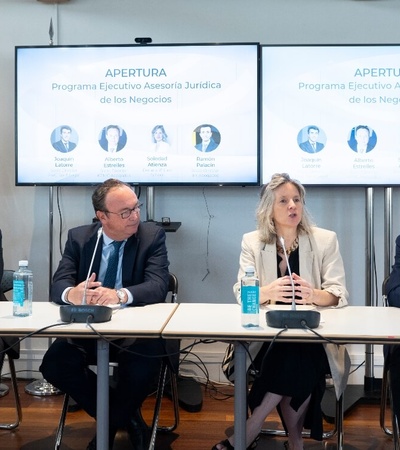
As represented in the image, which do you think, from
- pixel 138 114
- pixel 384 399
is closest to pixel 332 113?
pixel 138 114

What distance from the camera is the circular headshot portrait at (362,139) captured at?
4.41 metres

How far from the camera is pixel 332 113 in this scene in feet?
14.5

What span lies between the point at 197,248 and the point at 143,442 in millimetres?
1732

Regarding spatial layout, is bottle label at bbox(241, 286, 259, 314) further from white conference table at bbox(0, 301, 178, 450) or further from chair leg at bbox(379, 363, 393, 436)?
chair leg at bbox(379, 363, 393, 436)

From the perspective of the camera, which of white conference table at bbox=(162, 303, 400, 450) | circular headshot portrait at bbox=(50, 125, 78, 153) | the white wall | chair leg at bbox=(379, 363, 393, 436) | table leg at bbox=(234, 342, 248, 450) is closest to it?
white conference table at bbox=(162, 303, 400, 450)

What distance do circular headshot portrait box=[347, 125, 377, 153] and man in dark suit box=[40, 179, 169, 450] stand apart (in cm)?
155

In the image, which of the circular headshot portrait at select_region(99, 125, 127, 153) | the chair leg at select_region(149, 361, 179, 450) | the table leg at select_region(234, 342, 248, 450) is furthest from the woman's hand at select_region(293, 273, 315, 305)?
the circular headshot portrait at select_region(99, 125, 127, 153)

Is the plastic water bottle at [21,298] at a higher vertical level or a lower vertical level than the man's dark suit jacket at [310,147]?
lower

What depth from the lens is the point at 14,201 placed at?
16.0ft

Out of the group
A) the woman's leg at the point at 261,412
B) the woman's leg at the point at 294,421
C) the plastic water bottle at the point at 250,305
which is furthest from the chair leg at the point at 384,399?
the plastic water bottle at the point at 250,305

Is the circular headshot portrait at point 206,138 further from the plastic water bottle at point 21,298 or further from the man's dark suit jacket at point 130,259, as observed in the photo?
the plastic water bottle at point 21,298

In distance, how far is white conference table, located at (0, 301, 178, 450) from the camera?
2.56m

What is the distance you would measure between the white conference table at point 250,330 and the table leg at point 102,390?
0.88ft

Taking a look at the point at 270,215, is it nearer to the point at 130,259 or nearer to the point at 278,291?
the point at 278,291
